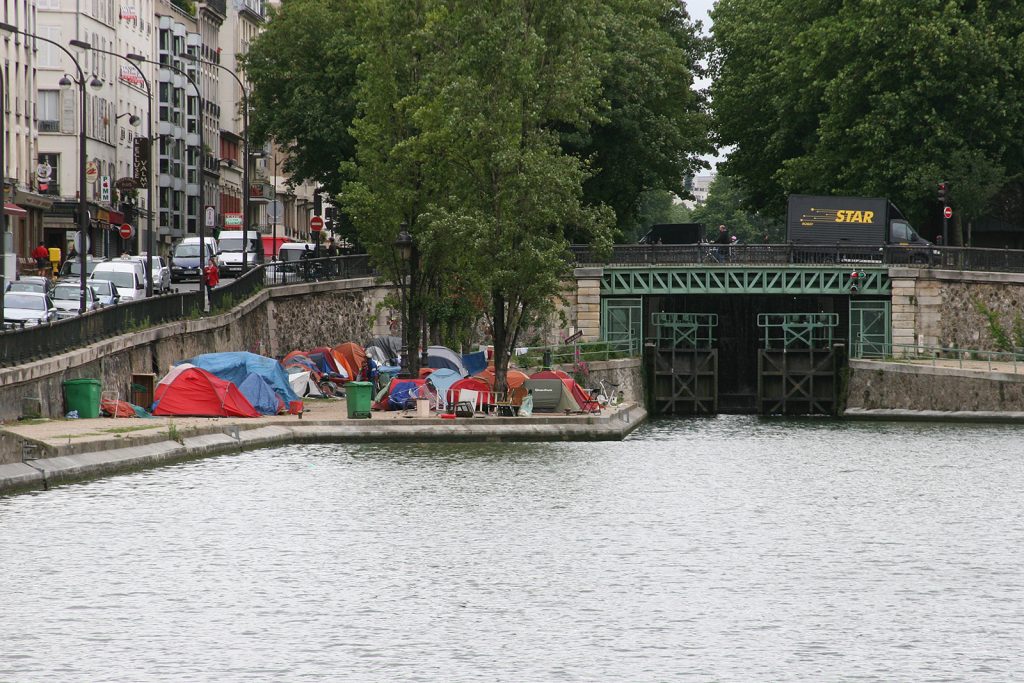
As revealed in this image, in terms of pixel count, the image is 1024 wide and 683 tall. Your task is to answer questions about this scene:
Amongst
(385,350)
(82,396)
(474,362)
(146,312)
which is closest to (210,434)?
(82,396)

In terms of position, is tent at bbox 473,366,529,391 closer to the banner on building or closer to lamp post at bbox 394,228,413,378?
lamp post at bbox 394,228,413,378

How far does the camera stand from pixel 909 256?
81938 mm

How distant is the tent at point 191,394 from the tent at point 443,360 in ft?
44.7

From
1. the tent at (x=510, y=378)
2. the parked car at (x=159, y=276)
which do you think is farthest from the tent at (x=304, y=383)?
the parked car at (x=159, y=276)

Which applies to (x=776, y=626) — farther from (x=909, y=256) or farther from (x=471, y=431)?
(x=909, y=256)

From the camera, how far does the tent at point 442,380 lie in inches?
2343

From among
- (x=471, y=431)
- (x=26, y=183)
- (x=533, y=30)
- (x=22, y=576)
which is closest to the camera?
(x=22, y=576)

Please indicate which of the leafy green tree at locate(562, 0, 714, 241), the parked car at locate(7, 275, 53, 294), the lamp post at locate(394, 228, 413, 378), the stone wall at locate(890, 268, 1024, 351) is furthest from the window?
the stone wall at locate(890, 268, 1024, 351)

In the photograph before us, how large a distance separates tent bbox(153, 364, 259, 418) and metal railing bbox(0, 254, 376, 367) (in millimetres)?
1968

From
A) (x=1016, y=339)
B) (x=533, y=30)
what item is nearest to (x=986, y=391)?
(x=1016, y=339)

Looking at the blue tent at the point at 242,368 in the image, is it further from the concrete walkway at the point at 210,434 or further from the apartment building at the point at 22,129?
the apartment building at the point at 22,129

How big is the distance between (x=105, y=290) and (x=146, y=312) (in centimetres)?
1094

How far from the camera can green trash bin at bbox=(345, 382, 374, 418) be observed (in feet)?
180

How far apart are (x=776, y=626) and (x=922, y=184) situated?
186ft
